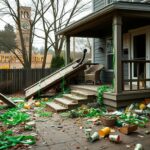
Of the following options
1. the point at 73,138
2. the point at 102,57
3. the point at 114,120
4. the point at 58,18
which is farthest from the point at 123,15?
the point at 58,18

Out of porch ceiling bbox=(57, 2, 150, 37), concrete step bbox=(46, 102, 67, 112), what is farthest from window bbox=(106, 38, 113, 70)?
concrete step bbox=(46, 102, 67, 112)

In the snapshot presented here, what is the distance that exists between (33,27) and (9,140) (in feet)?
49.5

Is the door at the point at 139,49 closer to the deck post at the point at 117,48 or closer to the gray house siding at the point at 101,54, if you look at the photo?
the gray house siding at the point at 101,54

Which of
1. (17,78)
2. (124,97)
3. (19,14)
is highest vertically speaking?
(19,14)

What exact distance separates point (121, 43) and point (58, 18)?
1376cm

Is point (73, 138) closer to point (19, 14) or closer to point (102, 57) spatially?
point (102, 57)

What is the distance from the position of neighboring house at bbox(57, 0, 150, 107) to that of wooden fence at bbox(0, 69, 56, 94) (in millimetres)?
2983

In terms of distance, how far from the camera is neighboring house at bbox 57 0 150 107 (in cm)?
670

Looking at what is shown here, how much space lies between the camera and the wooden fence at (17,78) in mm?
12320

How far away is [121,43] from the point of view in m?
7.04

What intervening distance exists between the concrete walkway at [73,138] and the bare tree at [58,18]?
13295 millimetres

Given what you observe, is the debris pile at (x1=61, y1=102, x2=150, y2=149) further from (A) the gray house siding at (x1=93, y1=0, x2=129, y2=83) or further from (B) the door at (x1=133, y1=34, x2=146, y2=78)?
(A) the gray house siding at (x1=93, y1=0, x2=129, y2=83)

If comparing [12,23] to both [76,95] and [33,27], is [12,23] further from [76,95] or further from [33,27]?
[76,95]

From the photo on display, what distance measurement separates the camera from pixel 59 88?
Answer: 1063cm
